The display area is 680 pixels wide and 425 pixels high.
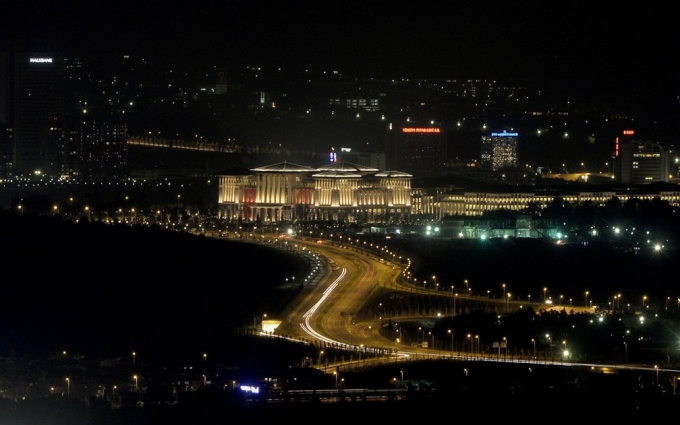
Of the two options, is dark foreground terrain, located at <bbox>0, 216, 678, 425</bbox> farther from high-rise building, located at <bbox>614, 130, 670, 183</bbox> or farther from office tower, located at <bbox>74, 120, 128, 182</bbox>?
office tower, located at <bbox>74, 120, 128, 182</bbox>

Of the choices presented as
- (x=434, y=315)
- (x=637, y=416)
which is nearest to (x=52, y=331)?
(x=434, y=315)

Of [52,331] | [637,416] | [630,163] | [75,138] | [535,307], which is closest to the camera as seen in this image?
[637,416]

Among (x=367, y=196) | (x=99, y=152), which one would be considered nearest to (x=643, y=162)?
(x=367, y=196)

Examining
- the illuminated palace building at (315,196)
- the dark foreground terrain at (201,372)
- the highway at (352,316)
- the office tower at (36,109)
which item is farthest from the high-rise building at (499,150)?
the dark foreground terrain at (201,372)

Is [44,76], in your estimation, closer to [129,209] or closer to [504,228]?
[129,209]

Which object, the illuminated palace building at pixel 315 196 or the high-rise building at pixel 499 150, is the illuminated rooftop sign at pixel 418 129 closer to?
the high-rise building at pixel 499 150

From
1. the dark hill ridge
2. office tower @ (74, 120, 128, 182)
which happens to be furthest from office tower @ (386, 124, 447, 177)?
the dark hill ridge
